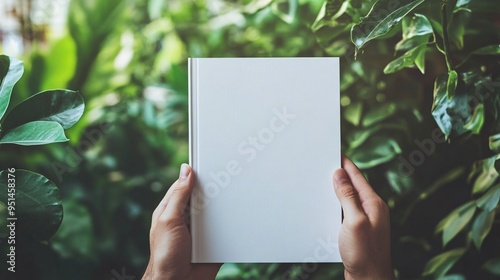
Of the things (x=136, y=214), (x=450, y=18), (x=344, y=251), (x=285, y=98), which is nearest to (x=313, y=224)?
(x=344, y=251)

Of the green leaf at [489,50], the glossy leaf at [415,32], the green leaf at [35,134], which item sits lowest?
the green leaf at [35,134]

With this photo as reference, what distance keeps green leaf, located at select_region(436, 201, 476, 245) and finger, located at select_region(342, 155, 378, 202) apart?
0.21 metres

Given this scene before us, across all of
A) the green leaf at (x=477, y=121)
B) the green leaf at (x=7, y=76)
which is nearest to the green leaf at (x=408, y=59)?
the green leaf at (x=477, y=121)

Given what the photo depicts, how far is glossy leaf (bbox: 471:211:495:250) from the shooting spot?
0.99 metres

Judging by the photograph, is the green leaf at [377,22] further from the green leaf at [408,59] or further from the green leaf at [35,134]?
the green leaf at [35,134]

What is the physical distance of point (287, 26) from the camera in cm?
102

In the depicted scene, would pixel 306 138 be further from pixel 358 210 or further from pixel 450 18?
pixel 450 18

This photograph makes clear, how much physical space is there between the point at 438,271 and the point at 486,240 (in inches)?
4.6

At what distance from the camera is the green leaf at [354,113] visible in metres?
1.02

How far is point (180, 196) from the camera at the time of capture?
3.01 feet

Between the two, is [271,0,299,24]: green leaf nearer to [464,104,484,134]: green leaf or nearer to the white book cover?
the white book cover

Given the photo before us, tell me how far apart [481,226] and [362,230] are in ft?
0.95

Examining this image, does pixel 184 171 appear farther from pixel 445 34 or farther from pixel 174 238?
pixel 445 34

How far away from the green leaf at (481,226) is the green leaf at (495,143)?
13 cm
